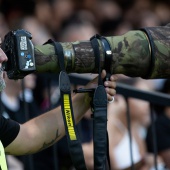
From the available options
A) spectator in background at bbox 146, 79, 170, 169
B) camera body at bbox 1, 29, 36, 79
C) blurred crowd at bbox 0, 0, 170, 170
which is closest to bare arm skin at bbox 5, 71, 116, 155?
camera body at bbox 1, 29, 36, 79

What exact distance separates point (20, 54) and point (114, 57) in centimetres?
43

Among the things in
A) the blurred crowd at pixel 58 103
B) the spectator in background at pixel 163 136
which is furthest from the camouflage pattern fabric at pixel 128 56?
the spectator in background at pixel 163 136

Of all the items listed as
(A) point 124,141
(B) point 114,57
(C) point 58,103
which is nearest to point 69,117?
(B) point 114,57

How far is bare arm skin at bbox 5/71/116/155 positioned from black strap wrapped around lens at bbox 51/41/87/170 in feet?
0.90

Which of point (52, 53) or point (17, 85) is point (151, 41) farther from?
point (17, 85)

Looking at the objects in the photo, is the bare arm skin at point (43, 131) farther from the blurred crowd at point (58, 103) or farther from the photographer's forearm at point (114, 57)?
the blurred crowd at point (58, 103)

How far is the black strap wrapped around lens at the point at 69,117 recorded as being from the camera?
10.6 ft

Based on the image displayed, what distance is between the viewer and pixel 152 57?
130 inches

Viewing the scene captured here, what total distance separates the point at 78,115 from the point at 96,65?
0.39m

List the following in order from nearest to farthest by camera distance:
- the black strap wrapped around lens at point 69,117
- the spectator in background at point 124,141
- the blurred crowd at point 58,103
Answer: the black strap wrapped around lens at point 69,117 → the blurred crowd at point 58,103 → the spectator in background at point 124,141

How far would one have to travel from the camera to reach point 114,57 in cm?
330

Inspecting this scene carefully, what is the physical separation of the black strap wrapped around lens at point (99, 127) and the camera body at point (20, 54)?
0.30 metres

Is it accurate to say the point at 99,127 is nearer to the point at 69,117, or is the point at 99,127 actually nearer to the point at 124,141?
the point at 69,117

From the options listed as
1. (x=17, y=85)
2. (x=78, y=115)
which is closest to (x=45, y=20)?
(x=17, y=85)
